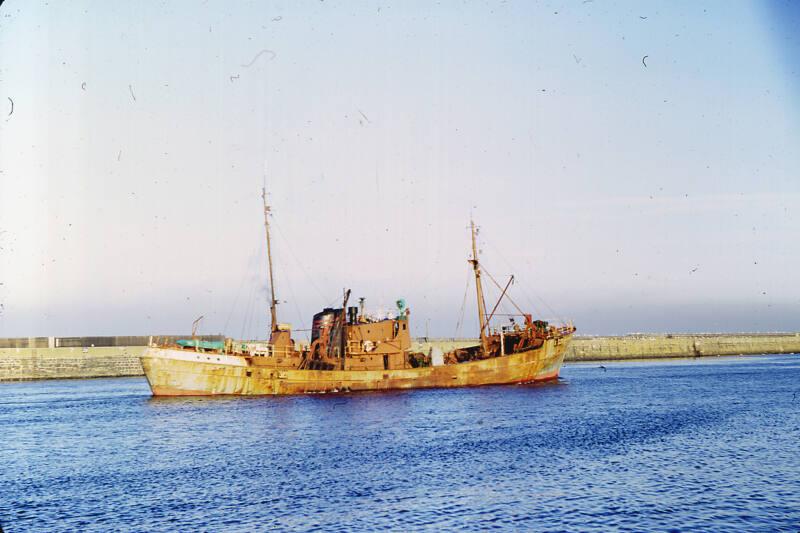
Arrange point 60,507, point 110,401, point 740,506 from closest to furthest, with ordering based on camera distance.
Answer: point 740,506, point 60,507, point 110,401

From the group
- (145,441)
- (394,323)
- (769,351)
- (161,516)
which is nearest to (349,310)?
(394,323)

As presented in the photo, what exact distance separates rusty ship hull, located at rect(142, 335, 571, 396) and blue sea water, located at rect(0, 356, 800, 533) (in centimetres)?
214

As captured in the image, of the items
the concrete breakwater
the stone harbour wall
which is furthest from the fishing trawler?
the stone harbour wall

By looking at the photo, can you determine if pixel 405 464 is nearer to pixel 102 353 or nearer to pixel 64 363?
pixel 64 363

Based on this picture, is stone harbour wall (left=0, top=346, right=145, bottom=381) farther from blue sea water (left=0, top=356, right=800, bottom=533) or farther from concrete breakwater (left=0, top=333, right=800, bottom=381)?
blue sea water (left=0, top=356, right=800, bottom=533)

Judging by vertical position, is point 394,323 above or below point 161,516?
above

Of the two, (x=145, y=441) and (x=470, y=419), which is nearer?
(x=145, y=441)

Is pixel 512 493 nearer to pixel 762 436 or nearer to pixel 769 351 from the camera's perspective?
pixel 762 436

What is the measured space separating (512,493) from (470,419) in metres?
18.5

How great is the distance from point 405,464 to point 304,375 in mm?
29751

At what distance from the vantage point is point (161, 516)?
969 inches

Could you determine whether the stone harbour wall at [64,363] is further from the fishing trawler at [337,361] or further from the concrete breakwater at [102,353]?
the fishing trawler at [337,361]

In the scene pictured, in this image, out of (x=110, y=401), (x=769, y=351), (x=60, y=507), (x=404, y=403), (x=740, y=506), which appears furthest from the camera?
(x=769, y=351)

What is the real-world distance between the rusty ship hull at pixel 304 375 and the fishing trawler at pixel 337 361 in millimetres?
74
